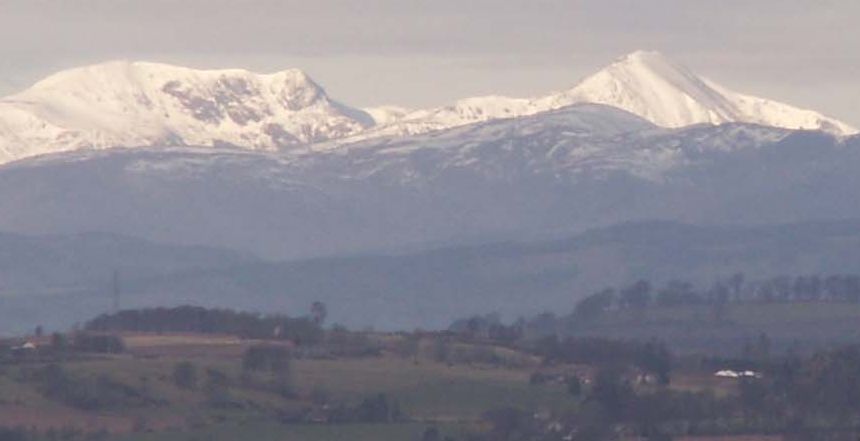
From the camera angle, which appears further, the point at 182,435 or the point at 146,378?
the point at 146,378

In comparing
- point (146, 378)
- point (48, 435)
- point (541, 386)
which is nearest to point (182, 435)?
point (48, 435)

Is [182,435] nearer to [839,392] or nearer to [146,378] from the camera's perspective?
[146,378]

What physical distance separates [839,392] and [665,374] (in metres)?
15.0

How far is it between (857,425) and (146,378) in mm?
30720

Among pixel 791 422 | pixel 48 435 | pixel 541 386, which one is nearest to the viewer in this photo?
pixel 48 435

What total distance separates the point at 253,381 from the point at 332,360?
1384 centimetres

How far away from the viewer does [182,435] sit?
146750 mm

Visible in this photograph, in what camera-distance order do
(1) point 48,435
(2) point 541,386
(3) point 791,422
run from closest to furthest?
(1) point 48,435, (3) point 791,422, (2) point 541,386

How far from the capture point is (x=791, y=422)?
509 ft

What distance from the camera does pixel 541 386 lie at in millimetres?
167625

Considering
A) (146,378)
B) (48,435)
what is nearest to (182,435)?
(48,435)

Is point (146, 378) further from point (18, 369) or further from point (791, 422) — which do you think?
point (791, 422)

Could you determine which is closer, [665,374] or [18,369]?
[18,369]

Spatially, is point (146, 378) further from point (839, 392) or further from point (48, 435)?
point (839, 392)
